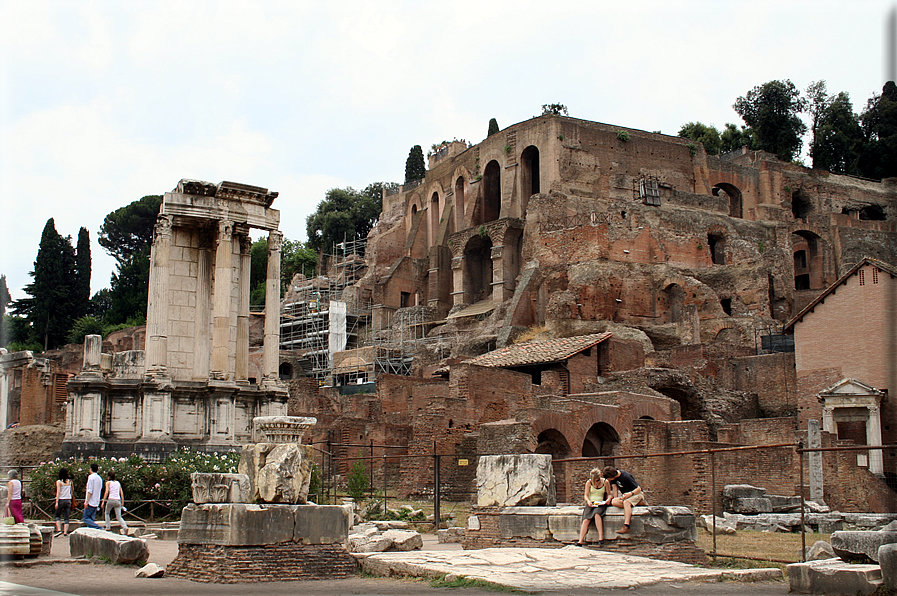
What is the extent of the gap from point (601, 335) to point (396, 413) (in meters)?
8.79

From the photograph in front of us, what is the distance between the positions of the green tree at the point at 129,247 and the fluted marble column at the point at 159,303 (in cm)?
5239

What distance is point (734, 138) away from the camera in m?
76.1

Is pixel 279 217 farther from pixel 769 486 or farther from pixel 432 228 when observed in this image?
pixel 432 228

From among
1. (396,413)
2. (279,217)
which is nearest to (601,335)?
(396,413)

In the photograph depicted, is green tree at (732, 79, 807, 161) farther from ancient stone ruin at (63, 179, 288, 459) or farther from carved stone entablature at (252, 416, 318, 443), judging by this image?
carved stone entablature at (252, 416, 318, 443)

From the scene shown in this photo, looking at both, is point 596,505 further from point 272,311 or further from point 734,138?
point 734,138

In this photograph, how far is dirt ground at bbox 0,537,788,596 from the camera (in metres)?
9.27

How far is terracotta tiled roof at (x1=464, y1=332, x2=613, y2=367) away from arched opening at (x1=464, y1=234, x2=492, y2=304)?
19.9 metres

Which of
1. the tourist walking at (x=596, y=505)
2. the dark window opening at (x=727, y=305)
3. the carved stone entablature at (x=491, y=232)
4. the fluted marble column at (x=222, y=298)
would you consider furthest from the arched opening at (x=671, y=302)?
the tourist walking at (x=596, y=505)

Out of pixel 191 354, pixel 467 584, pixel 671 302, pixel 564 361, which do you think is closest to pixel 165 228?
pixel 191 354

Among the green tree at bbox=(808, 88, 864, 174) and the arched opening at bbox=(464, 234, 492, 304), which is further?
the green tree at bbox=(808, 88, 864, 174)

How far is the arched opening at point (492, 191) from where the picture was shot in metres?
61.2

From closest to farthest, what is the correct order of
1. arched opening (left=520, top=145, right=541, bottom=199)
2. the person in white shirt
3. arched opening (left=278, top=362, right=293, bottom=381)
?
1. the person in white shirt
2. arched opening (left=278, top=362, right=293, bottom=381)
3. arched opening (left=520, top=145, right=541, bottom=199)

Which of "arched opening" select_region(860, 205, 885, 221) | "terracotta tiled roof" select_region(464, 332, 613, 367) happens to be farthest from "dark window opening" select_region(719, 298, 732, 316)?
"arched opening" select_region(860, 205, 885, 221)
